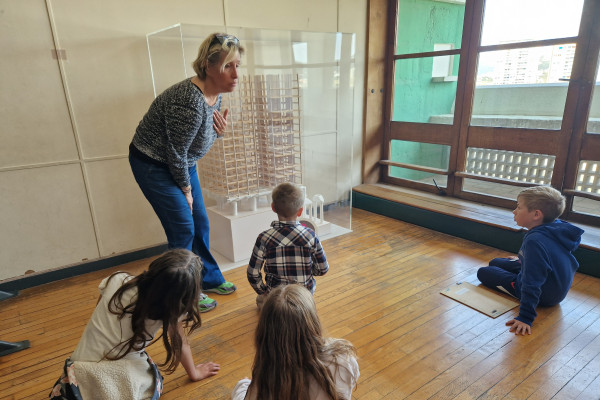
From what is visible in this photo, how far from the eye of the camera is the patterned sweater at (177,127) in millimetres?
1798

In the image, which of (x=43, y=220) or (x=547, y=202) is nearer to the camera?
(x=547, y=202)

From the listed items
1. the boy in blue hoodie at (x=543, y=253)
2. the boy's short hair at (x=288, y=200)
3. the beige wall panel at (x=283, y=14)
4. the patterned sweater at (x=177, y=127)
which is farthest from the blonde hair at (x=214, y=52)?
the boy in blue hoodie at (x=543, y=253)

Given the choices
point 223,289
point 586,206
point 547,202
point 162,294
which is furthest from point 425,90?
point 162,294

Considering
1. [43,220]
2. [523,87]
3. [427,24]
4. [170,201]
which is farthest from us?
[427,24]

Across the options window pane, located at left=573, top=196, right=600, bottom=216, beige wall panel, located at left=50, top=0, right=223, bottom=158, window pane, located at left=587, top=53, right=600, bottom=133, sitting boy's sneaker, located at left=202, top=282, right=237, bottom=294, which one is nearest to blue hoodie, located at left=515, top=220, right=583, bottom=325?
window pane, located at left=573, top=196, right=600, bottom=216

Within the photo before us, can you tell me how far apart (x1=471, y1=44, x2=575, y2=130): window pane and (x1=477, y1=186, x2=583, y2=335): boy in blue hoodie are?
137cm

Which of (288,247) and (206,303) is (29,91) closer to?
(206,303)

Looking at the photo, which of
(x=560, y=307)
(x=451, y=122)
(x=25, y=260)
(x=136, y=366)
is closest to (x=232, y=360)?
(x=136, y=366)

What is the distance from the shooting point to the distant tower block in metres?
2.74

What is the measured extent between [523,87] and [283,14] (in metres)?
2.20

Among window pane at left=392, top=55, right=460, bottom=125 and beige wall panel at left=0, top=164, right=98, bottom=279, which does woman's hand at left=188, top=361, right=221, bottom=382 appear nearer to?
beige wall panel at left=0, top=164, right=98, bottom=279

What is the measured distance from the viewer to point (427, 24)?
3924 mm

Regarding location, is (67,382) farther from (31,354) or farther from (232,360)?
(31,354)

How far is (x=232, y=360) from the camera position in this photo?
1.82 meters
